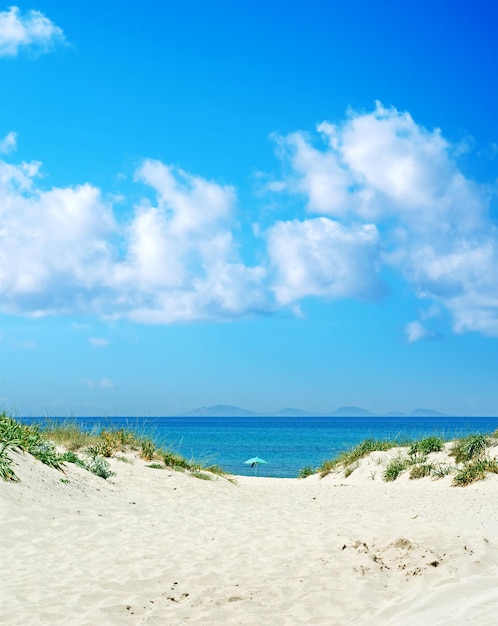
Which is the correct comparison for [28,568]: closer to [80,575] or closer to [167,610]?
[80,575]

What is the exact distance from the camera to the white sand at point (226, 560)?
6973 mm

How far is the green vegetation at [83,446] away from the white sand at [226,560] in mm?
649

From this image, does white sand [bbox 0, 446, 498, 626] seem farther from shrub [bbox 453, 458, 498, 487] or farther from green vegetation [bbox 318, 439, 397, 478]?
green vegetation [bbox 318, 439, 397, 478]

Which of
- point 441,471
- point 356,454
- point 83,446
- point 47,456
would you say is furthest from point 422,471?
point 47,456

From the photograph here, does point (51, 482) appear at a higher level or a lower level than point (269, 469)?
higher

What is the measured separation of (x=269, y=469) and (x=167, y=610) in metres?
Answer: 31.8

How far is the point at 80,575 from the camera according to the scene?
8.12m

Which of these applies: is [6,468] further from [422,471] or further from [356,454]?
[356,454]

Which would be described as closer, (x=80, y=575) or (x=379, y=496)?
(x=80, y=575)

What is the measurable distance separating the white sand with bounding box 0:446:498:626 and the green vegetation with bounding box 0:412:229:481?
2.13 ft

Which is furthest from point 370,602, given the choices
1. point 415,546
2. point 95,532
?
point 95,532

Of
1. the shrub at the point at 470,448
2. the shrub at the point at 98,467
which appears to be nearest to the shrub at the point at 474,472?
the shrub at the point at 470,448

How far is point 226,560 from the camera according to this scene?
8914 millimetres

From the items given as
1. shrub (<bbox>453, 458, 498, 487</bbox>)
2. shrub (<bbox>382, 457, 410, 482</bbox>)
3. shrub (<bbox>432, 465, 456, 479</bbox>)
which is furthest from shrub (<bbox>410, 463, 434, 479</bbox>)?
shrub (<bbox>453, 458, 498, 487</bbox>)
